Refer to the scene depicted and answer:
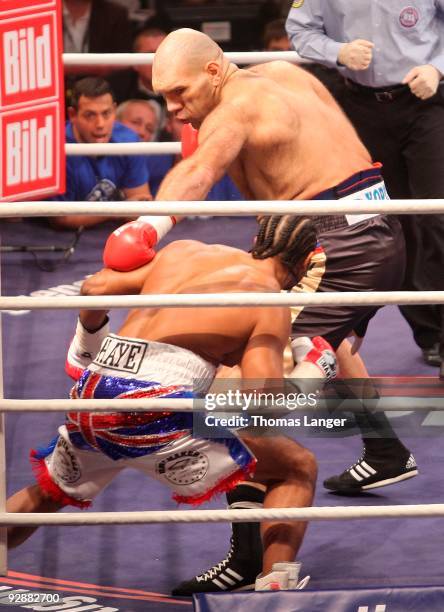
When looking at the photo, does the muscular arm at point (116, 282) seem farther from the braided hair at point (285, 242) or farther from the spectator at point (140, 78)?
the spectator at point (140, 78)

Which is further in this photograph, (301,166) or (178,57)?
(301,166)

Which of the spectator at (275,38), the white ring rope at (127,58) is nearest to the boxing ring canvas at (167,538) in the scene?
the white ring rope at (127,58)

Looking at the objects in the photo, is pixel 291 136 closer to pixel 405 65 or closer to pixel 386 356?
pixel 405 65

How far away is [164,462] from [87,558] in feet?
1.49

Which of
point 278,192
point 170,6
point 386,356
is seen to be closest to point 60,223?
point 170,6

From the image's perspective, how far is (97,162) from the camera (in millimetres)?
6043

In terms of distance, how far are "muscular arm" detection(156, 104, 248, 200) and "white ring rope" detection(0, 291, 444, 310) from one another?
14.4 inches

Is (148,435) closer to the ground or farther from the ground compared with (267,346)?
closer to the ground

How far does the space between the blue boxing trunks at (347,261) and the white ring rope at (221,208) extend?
2.58 ft

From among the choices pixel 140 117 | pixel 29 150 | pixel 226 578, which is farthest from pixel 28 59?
pixel 140 117

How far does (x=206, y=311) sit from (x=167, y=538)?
719 millimetres

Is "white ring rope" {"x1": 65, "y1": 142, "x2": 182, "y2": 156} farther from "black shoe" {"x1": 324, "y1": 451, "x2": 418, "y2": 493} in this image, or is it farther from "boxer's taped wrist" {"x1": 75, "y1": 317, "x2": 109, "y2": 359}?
"black shoe" {"x1": 324, "y1": 451, "x2": 418, "y2": 493}

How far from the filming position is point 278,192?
3.36 m

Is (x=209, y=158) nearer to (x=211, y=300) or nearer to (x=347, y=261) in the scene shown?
(x=211, y=300)
